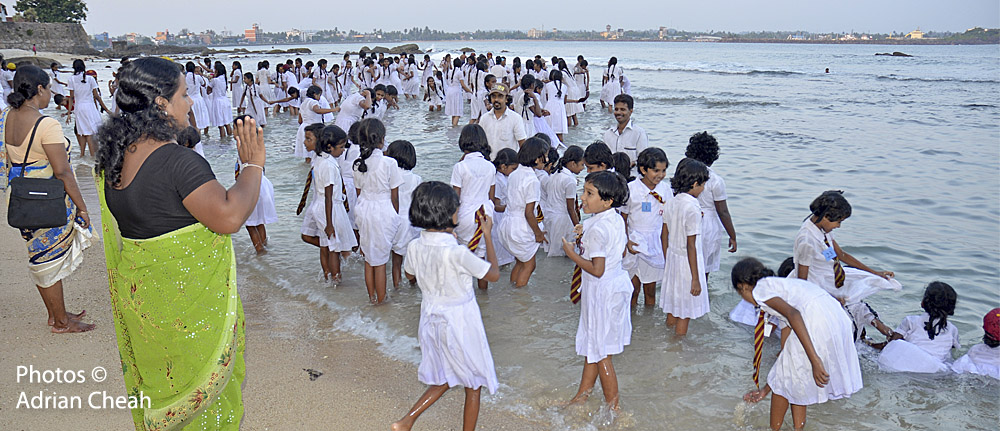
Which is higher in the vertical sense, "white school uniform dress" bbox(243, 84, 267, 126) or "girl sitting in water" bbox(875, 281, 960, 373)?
"white school uniform dress" bbox(243, 84, 267, 126)

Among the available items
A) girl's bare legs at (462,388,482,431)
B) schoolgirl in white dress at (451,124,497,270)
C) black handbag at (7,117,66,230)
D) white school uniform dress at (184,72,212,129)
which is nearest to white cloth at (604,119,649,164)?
schoolgirl in white dress at (451,124,497,270)

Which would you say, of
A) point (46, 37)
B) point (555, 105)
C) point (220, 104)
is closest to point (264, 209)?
point (555, 105)

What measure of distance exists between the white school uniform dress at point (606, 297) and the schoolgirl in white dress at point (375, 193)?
2171mm

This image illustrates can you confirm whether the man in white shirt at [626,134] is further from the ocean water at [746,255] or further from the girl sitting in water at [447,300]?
the girl sitting in water at [447,300]

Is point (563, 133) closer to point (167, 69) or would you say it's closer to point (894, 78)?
point (167, 69)

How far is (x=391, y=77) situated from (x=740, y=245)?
58.7 ft

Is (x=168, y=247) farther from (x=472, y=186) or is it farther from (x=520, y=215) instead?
(x=520, y=215)

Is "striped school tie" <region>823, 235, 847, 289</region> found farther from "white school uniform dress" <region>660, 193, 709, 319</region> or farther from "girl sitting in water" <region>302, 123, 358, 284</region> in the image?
"girl sitting in water" <region>302, 123, 358, 284</region>

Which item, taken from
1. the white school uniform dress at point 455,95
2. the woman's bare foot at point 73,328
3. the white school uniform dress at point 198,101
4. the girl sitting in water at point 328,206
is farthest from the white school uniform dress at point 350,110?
the white school uniform dress at point 455,95

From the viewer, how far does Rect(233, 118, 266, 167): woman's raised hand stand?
2510 millimetres

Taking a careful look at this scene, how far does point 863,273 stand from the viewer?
4.75 metres

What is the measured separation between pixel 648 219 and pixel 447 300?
249cm

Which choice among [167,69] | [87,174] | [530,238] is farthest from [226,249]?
[87,174]

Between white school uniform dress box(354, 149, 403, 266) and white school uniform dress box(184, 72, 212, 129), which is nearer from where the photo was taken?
white school uniform dress box(354, 149, 403, 266)
